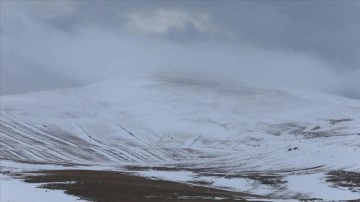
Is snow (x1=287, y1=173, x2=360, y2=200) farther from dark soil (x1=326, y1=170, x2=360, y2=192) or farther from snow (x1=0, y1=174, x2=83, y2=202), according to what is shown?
snow (x1=0, y1=174, x2=83, y2=202)

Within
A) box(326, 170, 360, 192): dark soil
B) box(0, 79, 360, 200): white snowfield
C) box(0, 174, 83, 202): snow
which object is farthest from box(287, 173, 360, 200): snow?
box(0, 174, 83, 202): snow

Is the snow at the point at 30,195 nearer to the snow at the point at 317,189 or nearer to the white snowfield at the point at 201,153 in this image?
the white snowfield at the point at 201,153

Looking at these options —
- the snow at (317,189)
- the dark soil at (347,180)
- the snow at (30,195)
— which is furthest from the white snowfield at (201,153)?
the snow at (30,195)

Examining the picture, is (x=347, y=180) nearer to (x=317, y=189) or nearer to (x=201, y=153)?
(x=317, y=189)

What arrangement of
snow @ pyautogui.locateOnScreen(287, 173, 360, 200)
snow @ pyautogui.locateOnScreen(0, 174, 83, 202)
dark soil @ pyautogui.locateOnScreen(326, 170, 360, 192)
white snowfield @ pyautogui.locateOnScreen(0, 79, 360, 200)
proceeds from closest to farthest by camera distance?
snow @ pyautogui.locateOnScreen(0, 174, 83, 202), snow @ pyautogui.locateOnScreen(287, 173, 360, 200), dark soil @ pyautogui.locateOnScreen(326, 170, 360, 192), white snowfield @ pyautogui.locateOnScreen(0, 79, 360, 200)

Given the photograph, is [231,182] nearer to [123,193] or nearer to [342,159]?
[123,193]

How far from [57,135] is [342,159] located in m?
101

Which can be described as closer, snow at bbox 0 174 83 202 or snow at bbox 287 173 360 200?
snow at bbox 0 174 83 202

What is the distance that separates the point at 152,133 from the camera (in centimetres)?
19950

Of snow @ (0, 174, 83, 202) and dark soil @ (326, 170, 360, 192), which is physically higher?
dark soil @ (326, 170, 360, 192)

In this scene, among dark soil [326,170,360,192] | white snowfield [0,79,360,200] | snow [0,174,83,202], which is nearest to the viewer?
Answer: snow [0,174,83,202]

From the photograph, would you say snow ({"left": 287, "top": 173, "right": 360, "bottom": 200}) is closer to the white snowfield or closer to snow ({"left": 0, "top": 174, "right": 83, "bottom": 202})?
the white snowfield

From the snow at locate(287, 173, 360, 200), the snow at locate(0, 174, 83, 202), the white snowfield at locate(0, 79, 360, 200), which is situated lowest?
the snow at locate(0, 174, 83, 202)

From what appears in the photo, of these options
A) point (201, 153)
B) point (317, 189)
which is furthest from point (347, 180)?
point (201, 153)
